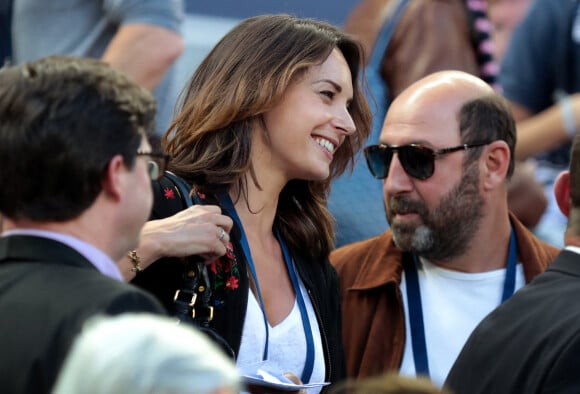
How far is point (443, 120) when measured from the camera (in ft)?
14.4

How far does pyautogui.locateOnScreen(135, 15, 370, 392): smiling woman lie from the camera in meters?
3.44

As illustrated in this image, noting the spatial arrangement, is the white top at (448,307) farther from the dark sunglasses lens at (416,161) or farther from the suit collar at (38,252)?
the suit collar at (38,252)

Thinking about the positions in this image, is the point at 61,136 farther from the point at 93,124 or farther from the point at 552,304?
the point at 552,304

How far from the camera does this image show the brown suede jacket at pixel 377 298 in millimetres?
4156

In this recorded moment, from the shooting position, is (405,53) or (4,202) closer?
(4,202)

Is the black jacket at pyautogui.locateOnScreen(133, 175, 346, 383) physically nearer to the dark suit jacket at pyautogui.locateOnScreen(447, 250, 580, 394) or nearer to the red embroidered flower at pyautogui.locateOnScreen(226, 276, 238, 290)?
the red embroidered flower at pyautogui.locateOnScreen(226, 276, 238, 290)

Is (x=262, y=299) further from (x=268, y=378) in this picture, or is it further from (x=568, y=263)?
(x=568, y=263)

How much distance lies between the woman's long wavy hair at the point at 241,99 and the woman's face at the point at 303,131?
0.12ft

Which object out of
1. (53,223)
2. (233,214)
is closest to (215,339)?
(233,214)

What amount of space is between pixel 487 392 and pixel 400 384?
4.25 ft

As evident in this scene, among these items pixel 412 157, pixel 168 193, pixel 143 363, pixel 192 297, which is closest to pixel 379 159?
pixel 412 157

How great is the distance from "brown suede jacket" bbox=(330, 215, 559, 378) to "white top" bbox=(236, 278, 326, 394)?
65 centimetres

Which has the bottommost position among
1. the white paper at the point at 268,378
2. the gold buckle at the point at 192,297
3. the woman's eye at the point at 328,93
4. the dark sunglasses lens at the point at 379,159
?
the white paper at the point at 268,378

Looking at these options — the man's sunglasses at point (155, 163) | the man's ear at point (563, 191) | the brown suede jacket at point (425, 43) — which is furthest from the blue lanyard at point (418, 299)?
the man's sunglasses at point (155, 163)
